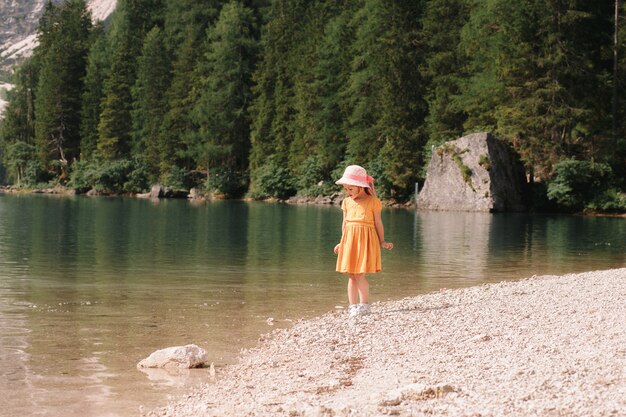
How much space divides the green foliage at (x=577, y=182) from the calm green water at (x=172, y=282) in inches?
507

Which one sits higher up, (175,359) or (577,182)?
(577,182)

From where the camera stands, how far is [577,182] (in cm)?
4666

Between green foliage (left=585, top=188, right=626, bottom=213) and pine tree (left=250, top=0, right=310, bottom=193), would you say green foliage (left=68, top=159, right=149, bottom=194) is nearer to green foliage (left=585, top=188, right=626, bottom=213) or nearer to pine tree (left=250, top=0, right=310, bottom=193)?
pine tree (left=250, top=0, right=310, bottom=193)

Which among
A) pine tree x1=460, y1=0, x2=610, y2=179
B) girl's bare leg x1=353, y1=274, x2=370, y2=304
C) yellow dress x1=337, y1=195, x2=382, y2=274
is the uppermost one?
pine tree x1=460, y1=0, x2=610, y2=179

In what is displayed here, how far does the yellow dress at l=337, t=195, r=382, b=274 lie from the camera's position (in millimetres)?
10805

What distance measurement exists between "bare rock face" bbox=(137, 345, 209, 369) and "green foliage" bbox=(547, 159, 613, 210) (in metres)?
40.0

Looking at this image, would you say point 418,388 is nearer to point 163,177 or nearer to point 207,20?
point 163,177

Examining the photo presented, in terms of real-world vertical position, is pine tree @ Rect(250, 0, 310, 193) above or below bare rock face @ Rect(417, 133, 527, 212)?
above

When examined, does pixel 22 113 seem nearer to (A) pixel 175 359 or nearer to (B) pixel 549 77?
(B) pixel 549 77

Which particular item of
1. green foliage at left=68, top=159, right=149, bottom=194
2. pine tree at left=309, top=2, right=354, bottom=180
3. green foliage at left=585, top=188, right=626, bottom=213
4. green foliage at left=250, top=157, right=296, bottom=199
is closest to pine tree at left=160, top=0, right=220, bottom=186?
green foliage at left=68, top=159, right=149, bottom=194

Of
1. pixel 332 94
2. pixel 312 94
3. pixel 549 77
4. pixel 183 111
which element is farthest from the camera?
pixel 183 111

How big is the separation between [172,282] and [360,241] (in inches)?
229

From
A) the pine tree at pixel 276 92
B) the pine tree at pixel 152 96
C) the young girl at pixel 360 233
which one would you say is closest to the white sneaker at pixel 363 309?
the young girl at pixel 360 233

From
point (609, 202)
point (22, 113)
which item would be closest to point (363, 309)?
point (609, 202)
